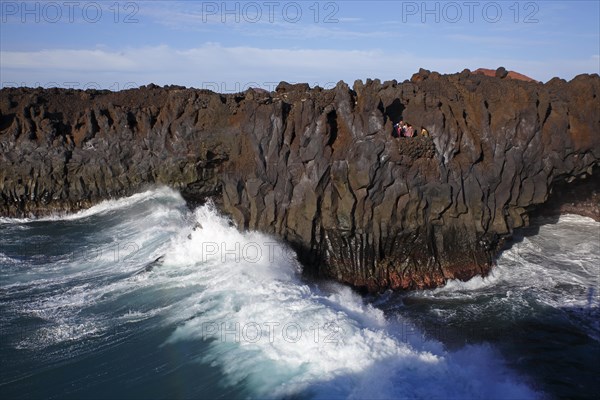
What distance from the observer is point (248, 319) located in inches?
313

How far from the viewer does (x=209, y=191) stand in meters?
13.4

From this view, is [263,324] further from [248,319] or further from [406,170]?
[406,170]

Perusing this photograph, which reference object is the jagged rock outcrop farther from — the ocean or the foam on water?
the foam on water

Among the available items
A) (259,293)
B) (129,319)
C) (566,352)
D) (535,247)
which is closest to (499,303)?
(566,352)

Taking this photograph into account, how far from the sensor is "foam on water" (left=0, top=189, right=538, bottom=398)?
6672 millimetres

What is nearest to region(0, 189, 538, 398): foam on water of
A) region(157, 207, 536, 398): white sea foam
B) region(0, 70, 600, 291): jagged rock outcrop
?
region(157, 207, 536, 398): white sea foam

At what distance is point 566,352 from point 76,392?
7144mm

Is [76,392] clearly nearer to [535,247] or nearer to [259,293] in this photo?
[259,293]

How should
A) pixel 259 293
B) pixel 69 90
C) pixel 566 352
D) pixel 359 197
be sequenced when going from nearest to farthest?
pixel 566 352 → pixel 259 293 → pixel 359 197 → pixel 69 90

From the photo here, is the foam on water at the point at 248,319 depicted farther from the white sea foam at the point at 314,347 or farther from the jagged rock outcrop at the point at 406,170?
the jagged rock outcrop at the point at 406,170

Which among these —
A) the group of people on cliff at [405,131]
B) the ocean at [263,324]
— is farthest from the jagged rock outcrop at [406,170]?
the ocean at [263,324]

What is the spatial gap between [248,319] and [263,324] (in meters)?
0.30

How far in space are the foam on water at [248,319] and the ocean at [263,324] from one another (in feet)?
0.08

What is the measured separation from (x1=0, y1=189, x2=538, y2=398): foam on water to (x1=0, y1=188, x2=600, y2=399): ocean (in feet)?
0.08
